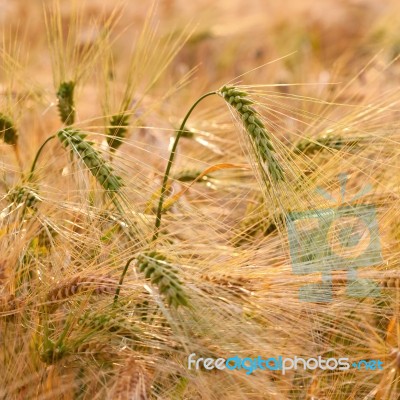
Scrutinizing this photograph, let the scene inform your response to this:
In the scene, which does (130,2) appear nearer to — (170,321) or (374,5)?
(374,5)

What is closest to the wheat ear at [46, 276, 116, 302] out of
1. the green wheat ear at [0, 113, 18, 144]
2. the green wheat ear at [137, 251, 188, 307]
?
the green wheat ear at [137, 251, 188, 307]

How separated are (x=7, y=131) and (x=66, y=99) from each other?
5.9 inches

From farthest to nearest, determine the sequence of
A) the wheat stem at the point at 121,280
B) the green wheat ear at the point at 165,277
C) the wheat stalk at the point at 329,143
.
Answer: the wheat stalk at the point at 329,143 → the wheat stem at the point at 121,280 → the green wheat ear at the point at 165,277

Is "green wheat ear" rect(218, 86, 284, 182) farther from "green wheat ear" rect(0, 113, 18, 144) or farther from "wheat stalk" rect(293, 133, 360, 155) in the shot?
"green wheat ear" rect(0, 113, 18, 144)

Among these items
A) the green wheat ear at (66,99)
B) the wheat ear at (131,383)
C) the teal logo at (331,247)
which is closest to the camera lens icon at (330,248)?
the teal logo at (331,247)

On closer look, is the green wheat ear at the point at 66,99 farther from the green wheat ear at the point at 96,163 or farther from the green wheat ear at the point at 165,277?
the green wheat ear at the point at 165,277

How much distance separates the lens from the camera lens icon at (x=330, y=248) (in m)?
1.34

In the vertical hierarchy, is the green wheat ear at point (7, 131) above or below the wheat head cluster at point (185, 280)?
above

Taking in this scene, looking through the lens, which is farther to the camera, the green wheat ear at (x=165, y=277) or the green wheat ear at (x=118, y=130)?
the green wheat ear at (x=118, y=130)

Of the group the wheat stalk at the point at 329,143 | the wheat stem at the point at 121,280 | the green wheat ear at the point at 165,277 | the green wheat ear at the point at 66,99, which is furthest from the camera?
the green wheat ear at the point at 66,99

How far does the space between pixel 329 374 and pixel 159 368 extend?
29 cm

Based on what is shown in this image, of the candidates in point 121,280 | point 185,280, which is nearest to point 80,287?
point 121,280

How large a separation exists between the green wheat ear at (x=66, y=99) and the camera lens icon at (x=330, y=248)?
617mm

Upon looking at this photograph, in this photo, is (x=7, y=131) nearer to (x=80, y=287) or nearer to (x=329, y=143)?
(x=80, y=287)
